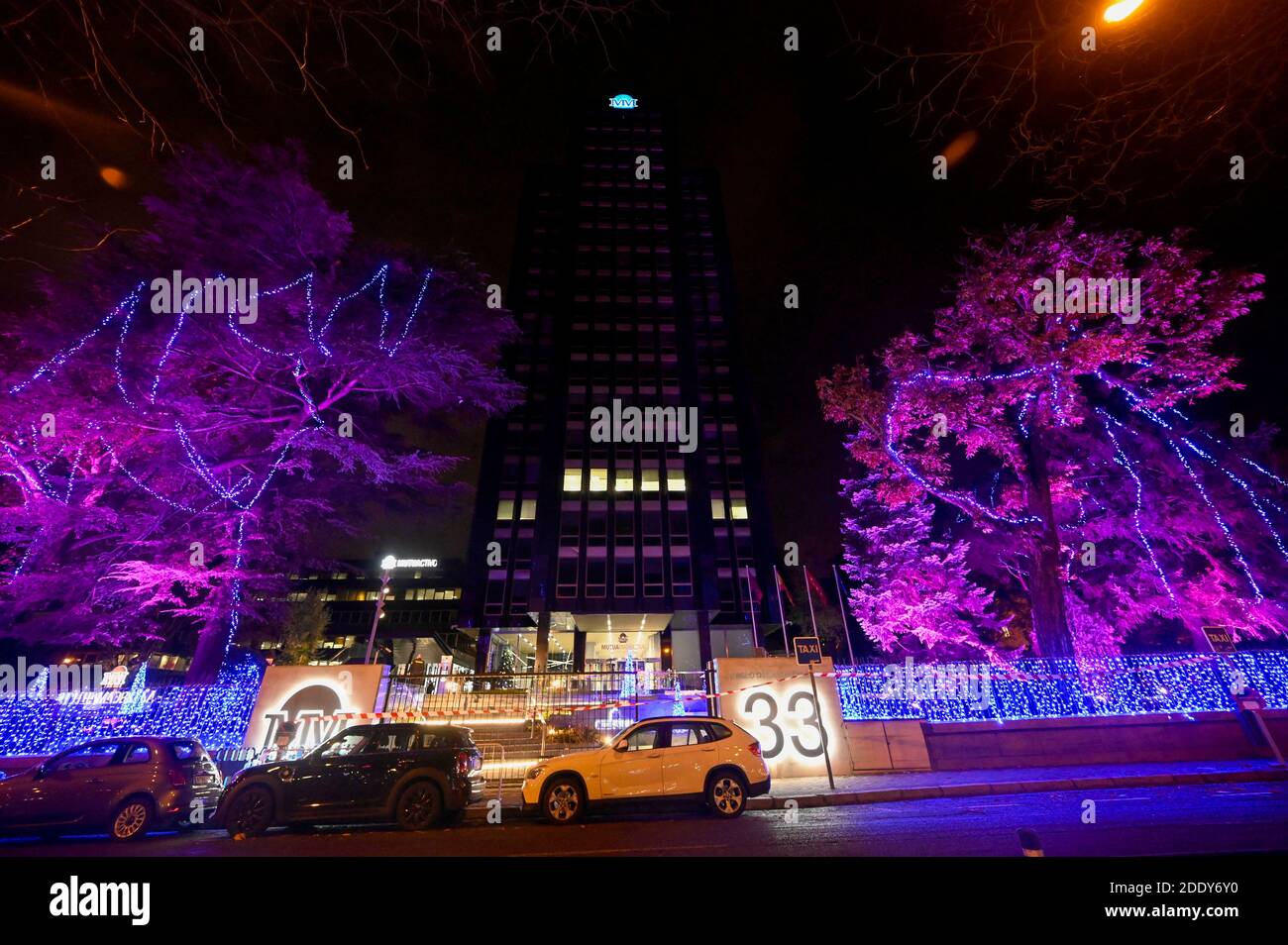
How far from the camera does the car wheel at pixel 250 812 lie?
8289 mm

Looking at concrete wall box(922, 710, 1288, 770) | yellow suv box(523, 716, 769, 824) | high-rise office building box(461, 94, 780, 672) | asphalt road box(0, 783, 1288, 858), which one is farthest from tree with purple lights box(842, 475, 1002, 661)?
yellow suv box(523, 716, 769, 824)

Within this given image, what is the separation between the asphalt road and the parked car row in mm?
312

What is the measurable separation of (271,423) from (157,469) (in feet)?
9.93

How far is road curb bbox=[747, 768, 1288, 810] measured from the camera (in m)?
9.70

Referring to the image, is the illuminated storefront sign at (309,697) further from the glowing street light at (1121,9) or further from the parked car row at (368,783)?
the glowing street light at (1121,9)

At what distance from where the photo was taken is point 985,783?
403 inches

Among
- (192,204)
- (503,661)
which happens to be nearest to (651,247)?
(503,661)

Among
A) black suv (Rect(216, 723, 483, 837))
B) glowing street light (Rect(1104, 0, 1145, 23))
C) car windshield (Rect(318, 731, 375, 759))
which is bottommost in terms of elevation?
black suv (Rect(216, 723, 483, 837))

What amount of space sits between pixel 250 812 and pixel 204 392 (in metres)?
13.3

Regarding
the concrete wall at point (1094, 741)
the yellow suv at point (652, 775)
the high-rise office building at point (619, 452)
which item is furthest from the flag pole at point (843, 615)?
the high-rise office building at point (619, 452)

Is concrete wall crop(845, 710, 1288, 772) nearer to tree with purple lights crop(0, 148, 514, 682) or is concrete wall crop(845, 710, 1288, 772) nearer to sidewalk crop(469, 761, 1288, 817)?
sidewalk crop(469, 761, 1288, 817)

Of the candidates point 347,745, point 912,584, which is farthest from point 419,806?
point 912,584

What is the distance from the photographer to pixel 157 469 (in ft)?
51.3

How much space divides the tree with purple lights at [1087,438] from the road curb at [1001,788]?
4879 millimetres
